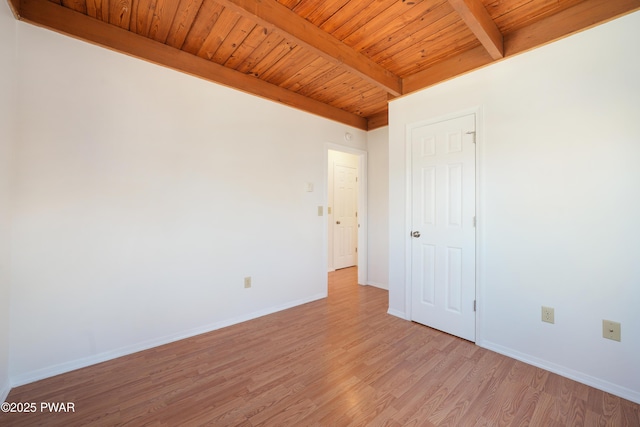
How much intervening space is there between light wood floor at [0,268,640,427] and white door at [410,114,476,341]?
11.9 inches

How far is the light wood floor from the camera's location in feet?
4.83

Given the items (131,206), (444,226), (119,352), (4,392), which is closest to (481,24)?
(444,226)

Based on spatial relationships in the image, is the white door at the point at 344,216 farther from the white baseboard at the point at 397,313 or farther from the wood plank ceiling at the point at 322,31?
the wood plank ceiling at the point at 322,31

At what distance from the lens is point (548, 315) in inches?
76.2

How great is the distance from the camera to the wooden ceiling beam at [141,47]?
1.79 meters

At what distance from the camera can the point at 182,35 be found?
7.03ft

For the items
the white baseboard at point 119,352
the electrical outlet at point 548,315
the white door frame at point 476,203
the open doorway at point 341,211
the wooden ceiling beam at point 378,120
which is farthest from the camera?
the open doorway at point 341,211

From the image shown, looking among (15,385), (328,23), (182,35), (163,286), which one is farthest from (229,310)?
(328,23)

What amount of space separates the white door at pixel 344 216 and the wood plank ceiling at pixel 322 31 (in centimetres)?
245

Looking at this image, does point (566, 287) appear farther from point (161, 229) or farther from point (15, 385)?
Result: point (15, 385)

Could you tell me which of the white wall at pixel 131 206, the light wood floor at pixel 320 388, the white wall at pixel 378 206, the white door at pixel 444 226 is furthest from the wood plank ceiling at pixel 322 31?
the light wood floor at pixel 320 388

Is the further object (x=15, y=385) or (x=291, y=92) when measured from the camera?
(x=291, y=92)

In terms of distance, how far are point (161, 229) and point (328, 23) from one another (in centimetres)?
218

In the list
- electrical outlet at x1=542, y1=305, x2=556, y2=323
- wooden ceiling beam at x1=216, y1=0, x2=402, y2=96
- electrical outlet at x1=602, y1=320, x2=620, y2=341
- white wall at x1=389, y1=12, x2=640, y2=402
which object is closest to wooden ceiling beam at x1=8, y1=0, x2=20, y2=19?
wooden ceiling beam at x1=216, y1=0, x2=402, y2=96
